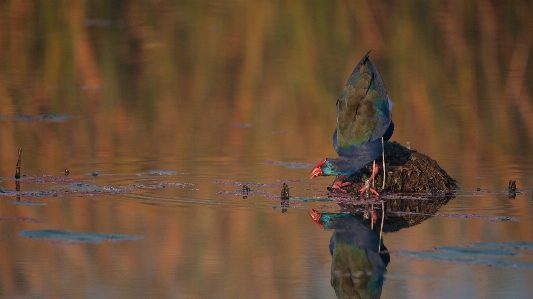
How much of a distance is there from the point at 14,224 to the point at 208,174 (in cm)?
270

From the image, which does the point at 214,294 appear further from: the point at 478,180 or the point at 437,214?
the point at 478,180

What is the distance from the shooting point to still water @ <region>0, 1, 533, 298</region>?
7.19 m

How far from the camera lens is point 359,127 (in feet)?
32.6

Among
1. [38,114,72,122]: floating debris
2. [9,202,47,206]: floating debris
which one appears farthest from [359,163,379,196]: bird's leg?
[38,114,72,122]: floating debris

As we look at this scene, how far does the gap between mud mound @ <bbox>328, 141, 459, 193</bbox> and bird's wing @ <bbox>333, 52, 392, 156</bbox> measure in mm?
398

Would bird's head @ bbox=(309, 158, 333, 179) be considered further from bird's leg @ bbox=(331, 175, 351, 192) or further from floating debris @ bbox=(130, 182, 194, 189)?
floating debris @ bbox=(130, 182, 194, 189)

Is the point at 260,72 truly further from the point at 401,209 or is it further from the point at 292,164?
the point at 401,209

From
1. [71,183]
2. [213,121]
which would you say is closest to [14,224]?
[71,183]

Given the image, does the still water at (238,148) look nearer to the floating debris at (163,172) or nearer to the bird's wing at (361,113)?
the floating debris at (163,172)

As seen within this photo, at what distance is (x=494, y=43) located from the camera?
73.6 feet

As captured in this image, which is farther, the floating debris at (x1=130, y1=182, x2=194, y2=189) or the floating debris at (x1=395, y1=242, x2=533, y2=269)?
the floating debris at (x1=130, y1=182, x2=194, y2=189)

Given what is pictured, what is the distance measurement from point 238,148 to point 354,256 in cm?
464

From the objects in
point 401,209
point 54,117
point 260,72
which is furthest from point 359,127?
point 260,72

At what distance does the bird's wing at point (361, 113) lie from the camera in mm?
9867
